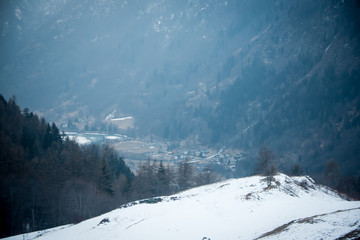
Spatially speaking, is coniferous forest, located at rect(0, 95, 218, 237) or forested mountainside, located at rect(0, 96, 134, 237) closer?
forested mountainside, located at rect(0, 96, 134, 237)

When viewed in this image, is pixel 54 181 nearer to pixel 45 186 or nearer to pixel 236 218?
pixel 45 186

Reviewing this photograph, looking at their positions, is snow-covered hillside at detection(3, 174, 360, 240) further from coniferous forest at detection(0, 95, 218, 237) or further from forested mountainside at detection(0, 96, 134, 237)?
coniferous forest at detection(0, 95, 218, 237)

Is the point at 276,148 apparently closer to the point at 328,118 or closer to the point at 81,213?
the point at 328,118

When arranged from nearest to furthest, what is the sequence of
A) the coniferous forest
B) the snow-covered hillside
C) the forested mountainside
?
the snow-covered hillside
the forested mountainside
the coniferous forest

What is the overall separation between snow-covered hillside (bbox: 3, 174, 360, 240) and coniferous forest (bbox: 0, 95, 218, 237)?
27.9ft

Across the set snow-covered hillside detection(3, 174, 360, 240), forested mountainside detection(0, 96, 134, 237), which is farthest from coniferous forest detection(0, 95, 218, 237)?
snow-covered hillside detection(3, 174, 360, 240)

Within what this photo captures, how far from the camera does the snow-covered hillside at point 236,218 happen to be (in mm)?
25391

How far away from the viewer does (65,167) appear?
60.7 metres

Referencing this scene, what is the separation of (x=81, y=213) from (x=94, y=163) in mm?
17096

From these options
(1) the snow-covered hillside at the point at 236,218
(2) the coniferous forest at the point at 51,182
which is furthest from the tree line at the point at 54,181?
(1) the snow-covered hillside at the point at 236,218

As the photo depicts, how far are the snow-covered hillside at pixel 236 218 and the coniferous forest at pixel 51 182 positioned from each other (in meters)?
8.50

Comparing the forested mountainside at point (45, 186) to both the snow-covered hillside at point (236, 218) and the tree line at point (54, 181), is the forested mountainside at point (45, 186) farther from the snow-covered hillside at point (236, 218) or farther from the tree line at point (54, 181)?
the snow-covered hillside at point (236, 218)

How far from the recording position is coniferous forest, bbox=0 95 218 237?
163 feet

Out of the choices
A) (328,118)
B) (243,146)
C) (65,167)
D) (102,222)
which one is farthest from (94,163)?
(328,118)
